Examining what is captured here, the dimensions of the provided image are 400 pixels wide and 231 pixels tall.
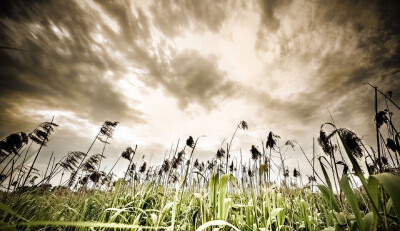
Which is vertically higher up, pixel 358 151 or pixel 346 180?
pixel 358 151

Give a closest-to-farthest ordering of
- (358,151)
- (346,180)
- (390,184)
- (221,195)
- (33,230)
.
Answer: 1. (390,184)
2. (346,180)
3. (221,195)
4. (33,230)
5. (358,151)

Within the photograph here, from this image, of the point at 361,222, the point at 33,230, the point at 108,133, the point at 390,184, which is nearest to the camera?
the point at 390,184

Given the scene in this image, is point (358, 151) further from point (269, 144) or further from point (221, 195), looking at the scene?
point (221, 195)

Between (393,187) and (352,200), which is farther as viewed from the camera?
(352,200)

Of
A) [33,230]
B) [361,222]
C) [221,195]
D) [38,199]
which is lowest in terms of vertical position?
[33,230]

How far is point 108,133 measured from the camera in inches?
187

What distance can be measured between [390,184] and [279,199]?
168 cm

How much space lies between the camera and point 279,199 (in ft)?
7.67

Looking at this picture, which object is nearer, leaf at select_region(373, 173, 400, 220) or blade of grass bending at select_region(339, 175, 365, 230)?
leaf at select_region(373, 173, 400, 220)

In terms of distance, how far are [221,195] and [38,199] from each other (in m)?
3.83

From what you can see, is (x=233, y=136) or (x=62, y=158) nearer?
(x=233, y=136)

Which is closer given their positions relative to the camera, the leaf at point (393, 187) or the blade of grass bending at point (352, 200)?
the leaf at point (393, 187)

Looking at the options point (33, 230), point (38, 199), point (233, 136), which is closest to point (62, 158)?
point (38, 199)

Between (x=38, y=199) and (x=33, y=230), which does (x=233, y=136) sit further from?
(x=38, y=199)
